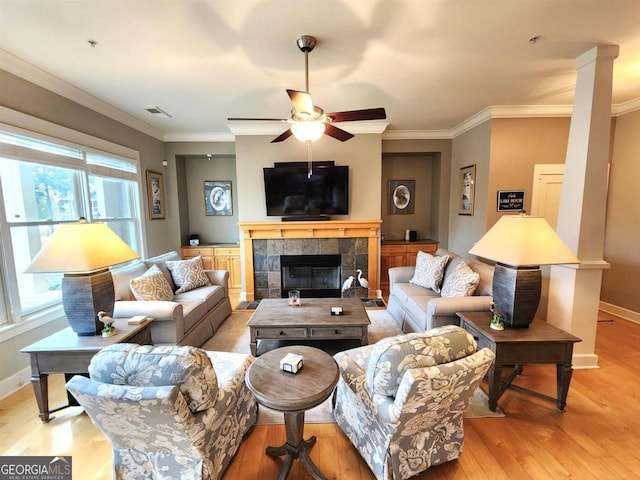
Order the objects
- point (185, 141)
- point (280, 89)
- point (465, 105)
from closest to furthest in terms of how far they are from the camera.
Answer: point (280, 89) → point (465, 105) → point (185, 141)

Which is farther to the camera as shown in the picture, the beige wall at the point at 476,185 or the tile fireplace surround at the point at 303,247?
the tile fireplace surround at the point at 303,247

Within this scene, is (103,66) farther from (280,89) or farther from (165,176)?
(165,176)

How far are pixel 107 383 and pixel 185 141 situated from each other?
4650 mm

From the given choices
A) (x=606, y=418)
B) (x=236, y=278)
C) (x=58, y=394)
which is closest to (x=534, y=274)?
(x=606, y=418)

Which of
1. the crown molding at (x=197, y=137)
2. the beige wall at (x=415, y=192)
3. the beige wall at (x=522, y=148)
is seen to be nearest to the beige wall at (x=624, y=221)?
the beige wall at (x=522, y=148)

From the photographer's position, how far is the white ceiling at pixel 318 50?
1.87 meters

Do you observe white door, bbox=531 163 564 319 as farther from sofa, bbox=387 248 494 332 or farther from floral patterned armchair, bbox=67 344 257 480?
floral patterned armchair, bbox=67 344 257 480

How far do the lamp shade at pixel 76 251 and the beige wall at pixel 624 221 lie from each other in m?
5.92

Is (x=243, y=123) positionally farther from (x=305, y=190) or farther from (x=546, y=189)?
(x=546, y=189)

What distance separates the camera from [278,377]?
5.10 ft

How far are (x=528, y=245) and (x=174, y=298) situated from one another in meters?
3.53

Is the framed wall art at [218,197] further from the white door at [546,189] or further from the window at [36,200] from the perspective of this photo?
the white door at [546,189]

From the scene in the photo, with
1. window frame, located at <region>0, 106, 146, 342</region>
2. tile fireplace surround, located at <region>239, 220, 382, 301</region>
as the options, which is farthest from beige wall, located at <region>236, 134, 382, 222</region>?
window frame, located at <region>0, 106, 146, 342</region>

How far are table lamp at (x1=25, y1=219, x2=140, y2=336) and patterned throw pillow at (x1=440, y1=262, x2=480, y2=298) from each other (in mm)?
3016
